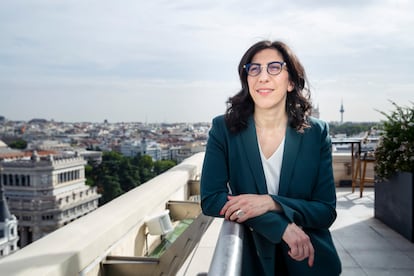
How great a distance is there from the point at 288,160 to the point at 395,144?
2.28m

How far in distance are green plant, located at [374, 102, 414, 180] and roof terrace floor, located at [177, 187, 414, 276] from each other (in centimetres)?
40

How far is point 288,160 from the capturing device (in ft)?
3.44

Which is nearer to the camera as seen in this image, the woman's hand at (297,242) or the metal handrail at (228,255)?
the metal handrail at (228,255)

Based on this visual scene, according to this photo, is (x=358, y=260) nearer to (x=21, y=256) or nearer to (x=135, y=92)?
(x=21, y=256)

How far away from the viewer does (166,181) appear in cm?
296

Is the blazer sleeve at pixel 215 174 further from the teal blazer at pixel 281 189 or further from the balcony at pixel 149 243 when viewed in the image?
the balcony at pixel 149 243

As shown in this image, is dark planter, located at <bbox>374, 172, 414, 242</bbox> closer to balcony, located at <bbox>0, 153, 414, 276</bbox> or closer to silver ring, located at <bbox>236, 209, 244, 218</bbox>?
balcony, located at <bbox>0, 153, 414, 276</bbox>

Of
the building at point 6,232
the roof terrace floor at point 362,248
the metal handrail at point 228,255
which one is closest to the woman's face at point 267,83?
the metal handrail at point 228,255

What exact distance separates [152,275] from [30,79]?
12576 centimetres

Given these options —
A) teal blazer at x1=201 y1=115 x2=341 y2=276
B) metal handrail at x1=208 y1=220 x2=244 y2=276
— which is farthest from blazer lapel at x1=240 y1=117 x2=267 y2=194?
metal handrail at x1=208 y1=220 x2=244 y2=276

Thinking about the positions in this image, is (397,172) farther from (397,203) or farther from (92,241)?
(92,241)

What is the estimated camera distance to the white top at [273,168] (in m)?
1.07

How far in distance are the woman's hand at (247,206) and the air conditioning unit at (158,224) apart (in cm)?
126

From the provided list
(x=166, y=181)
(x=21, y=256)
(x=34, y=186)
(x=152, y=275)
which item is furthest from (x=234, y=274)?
(x=34, y=186)
